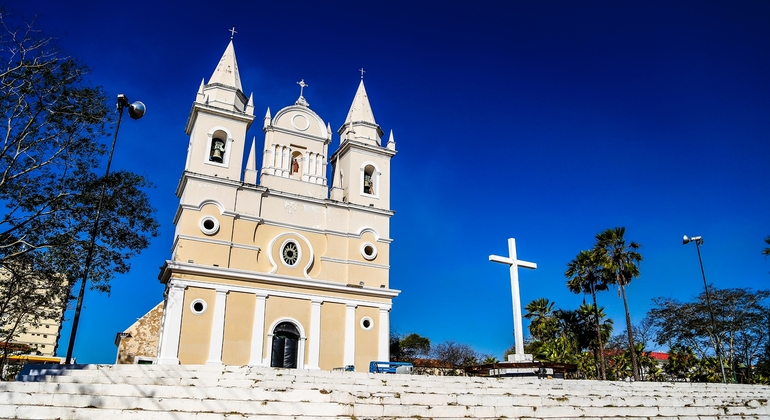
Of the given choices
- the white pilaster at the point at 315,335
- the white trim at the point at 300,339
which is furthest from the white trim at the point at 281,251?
the white trim at the point at 300,339

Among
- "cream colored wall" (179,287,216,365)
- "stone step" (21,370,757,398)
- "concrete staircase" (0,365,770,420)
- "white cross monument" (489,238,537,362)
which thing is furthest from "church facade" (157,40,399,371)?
"stone step" (21,370,757,398)

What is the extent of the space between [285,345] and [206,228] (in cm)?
596

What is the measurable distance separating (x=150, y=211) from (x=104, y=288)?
3144mm

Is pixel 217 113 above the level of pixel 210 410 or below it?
above

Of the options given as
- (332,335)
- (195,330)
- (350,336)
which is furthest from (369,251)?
(195,330)

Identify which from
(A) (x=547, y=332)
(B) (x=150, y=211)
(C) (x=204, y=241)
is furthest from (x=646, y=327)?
(B) (x=150, y=211)

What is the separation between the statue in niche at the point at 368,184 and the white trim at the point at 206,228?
7.98 meters

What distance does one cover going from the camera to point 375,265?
2580cm

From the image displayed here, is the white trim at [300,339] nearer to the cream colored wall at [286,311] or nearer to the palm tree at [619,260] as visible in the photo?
the cream colored wall at [286,311]

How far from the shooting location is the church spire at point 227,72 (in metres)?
25.9

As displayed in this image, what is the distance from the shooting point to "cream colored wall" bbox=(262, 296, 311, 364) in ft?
73.9

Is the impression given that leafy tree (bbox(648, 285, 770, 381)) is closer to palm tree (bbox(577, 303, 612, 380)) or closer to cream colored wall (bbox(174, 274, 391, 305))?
palm tree (bbox(577, 303, 612, 380))

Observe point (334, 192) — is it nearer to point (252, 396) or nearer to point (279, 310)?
point (279, 310)

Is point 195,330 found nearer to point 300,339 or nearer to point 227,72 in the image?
point 300,339
